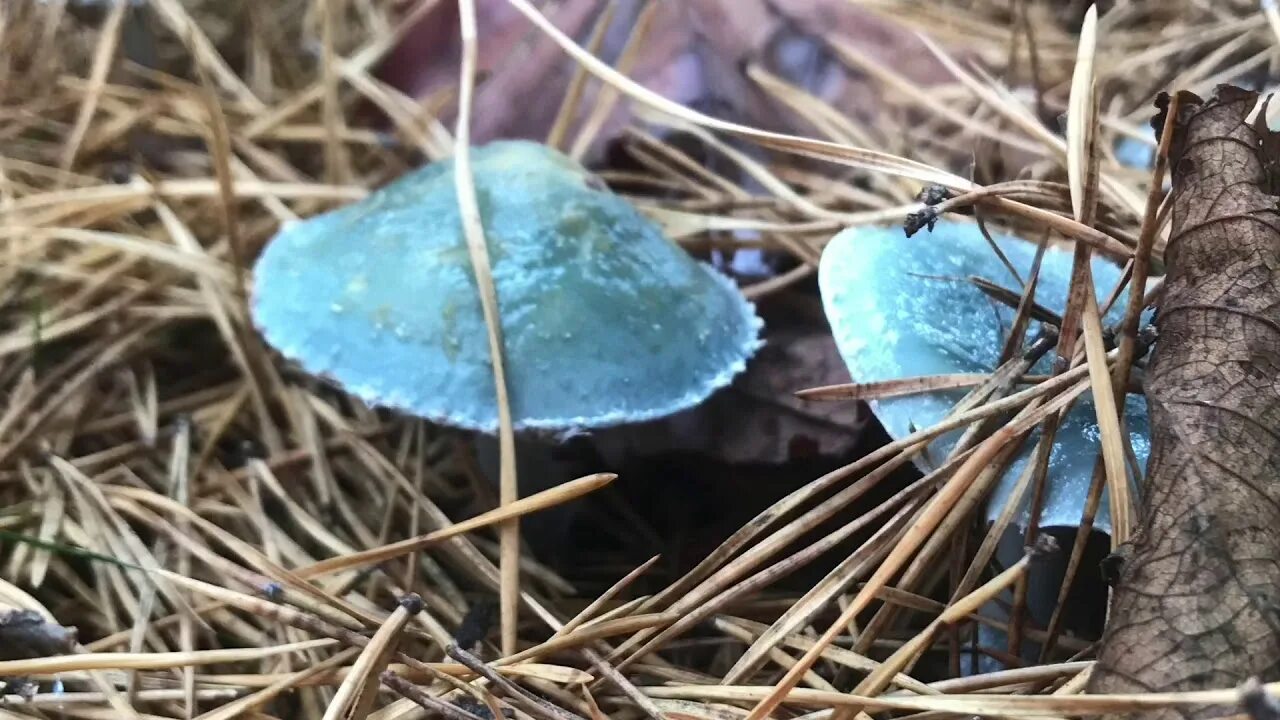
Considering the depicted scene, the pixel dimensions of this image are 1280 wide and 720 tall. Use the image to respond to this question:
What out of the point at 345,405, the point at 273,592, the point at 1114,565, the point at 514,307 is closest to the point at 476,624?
the point at 273,592

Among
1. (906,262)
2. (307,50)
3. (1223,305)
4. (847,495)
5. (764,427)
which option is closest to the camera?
(1223,305)

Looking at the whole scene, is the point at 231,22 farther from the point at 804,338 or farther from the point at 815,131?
the point at 804,338

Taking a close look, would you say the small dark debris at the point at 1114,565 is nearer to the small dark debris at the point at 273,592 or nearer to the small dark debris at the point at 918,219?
the small dark debris at the point at 918,219

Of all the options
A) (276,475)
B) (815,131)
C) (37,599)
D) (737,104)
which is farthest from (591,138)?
(37,599)

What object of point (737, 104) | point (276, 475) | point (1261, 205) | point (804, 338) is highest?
point (737, 104)

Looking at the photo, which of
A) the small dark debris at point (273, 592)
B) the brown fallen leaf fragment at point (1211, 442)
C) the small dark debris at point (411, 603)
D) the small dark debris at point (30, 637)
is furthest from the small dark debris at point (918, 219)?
the small dark debris at point (30, 637)

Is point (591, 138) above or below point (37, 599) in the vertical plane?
above

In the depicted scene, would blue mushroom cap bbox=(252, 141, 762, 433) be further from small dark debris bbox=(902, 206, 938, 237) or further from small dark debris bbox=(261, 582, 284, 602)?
small dark debris bbox=(902, 206, 938, 237)

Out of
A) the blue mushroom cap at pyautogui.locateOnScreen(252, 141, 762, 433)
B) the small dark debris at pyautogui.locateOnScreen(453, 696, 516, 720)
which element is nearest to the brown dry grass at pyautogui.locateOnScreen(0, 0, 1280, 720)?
the small dark debris at pyautogui.locateOnScreen(453, 696, 516, 720)
